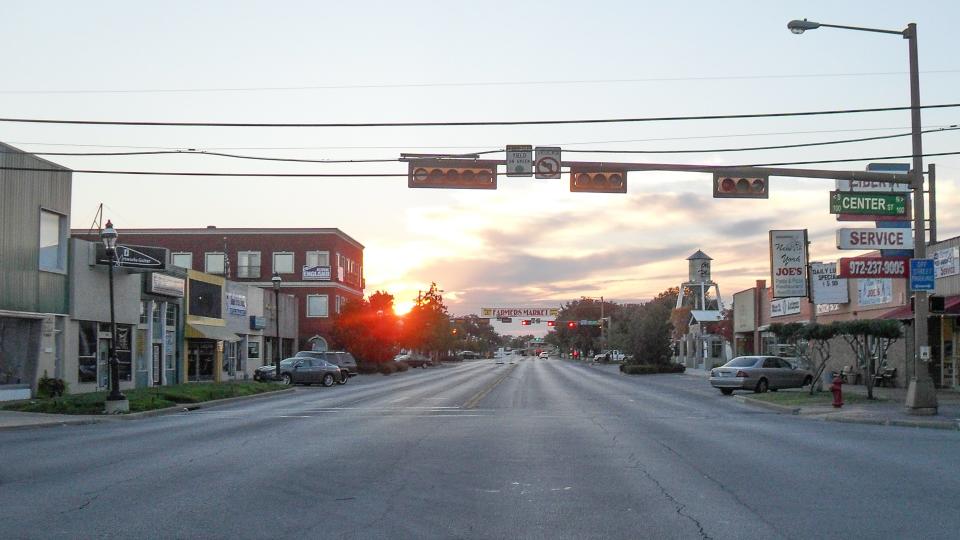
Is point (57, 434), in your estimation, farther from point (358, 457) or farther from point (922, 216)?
point (922, 216)

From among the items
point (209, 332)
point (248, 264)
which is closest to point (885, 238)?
point (209, 332)

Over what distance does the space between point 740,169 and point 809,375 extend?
18438mm

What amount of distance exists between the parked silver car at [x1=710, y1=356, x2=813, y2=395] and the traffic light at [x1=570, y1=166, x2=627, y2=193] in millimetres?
16762

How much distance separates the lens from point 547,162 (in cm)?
2097

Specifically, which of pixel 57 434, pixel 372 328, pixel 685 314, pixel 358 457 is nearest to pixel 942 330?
pixel 358 457

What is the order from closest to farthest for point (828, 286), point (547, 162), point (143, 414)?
point (547, 162), point (143, 414), point (828, 286)

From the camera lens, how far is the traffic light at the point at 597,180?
20906 mm

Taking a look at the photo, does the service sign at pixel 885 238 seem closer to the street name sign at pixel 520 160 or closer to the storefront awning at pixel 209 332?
the street name sign at pixel 520 160

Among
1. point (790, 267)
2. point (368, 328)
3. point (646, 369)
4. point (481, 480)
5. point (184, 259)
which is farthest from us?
point (184, 259)

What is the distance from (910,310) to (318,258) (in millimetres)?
53338

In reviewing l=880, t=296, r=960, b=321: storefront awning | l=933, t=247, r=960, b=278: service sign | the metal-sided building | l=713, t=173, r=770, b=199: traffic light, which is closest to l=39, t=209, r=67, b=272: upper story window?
the metal-sided building

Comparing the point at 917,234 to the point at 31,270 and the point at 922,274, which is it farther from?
the point at 31,270

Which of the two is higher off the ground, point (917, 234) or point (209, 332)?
point (917, 234)

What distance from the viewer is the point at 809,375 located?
36.7 metres
